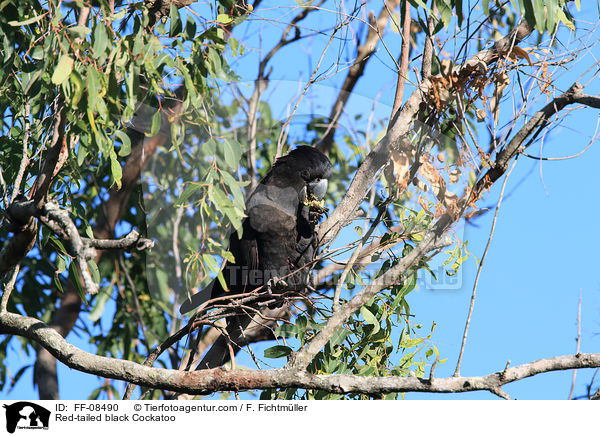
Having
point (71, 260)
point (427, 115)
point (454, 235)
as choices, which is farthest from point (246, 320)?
point (427, 115)

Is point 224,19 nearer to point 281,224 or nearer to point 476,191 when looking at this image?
point 476,191

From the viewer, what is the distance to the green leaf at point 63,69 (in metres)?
1.23

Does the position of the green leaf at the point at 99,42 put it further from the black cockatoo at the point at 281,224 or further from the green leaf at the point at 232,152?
the black cockatoo at the point at 281,224

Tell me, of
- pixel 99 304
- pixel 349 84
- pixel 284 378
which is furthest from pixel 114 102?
pixel 99 304

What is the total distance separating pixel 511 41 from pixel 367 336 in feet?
4.13

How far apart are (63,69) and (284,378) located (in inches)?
41.5

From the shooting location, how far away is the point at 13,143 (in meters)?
2.09

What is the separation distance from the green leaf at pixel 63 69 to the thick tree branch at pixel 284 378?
926 mm

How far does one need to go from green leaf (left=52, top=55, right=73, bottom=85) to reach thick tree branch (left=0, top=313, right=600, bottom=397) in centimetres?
93

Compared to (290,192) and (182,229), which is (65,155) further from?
(290,192)

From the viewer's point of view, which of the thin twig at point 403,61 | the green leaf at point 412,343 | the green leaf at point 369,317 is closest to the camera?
the green leaf at point 369,317
